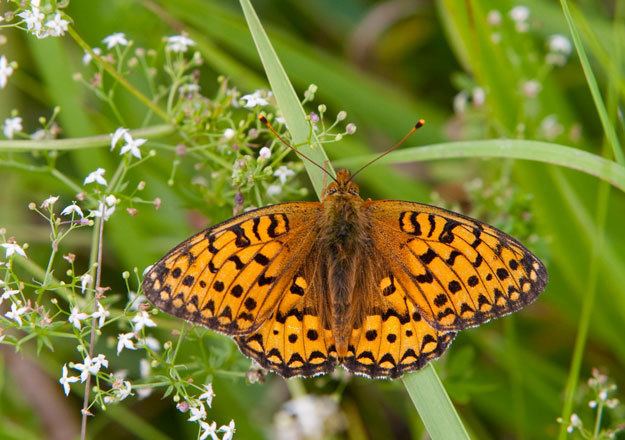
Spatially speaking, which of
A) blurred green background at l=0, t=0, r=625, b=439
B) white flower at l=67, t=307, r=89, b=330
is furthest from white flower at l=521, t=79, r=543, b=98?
white flower at l=67, t=307, r=89, b=330

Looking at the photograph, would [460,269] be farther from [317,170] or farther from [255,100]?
[255,100]

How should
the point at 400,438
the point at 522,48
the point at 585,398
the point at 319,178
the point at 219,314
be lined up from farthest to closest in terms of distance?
the point at 400,438
the point at 522,48
the point at 585,398
the point at 319,178
the point at 219,314

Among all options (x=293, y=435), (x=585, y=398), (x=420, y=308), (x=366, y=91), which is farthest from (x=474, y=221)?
(x=366, y=91)

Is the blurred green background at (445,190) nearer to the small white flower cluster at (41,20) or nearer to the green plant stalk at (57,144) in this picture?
the green plant stalk at (57,144)

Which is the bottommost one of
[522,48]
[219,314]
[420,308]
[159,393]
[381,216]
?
[420,308]

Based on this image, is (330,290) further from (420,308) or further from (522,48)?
(522,48)

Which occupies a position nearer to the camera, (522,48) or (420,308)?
(420,308)

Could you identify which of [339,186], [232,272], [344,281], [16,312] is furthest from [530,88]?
[16,312]

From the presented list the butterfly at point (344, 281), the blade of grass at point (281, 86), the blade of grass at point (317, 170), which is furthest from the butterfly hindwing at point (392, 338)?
the blade of grass at point (281, 86)
